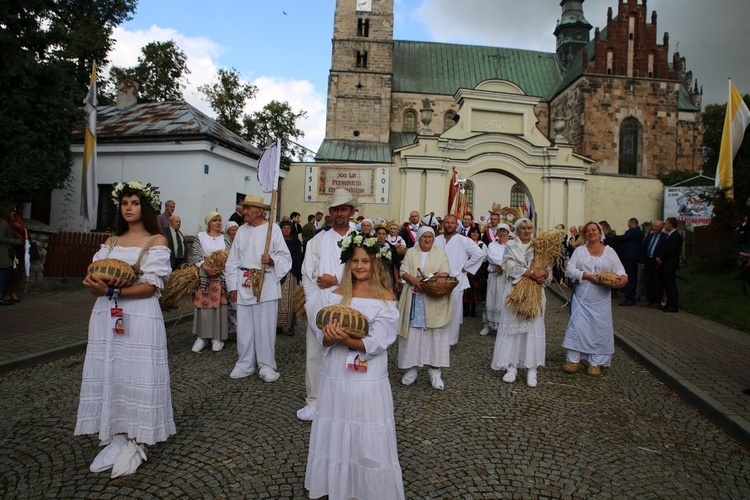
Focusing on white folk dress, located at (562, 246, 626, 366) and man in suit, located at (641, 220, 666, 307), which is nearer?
white folk dress, located at (562, 246, 626, 366)

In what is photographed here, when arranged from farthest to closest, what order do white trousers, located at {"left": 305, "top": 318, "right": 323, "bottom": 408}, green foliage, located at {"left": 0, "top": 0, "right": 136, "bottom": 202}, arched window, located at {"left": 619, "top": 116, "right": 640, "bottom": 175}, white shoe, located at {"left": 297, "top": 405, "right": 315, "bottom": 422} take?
arched window, located at {"left": 619, "top": 116, "right": 640, "bottom": 175}
green foliage, located at {"left": 0, "top": 0, "right": 136, "bottom": 202}
white trousers, located at {"left": 305, "top": 318, "right": 323, "bottom": 408}
white shoe, located at {"left": 297, "top": 405, "right": 315, "bottom": 422}

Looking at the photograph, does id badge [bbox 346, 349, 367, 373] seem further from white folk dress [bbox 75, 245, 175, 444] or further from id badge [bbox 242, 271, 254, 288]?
id badge [bbox 242, 271, 254, 288]

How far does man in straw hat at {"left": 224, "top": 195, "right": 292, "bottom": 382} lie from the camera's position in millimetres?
5941

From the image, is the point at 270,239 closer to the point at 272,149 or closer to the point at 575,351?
the point at 272,149

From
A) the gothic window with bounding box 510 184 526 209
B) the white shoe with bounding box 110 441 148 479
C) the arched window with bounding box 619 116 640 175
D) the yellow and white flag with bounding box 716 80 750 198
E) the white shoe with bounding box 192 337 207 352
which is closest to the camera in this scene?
the white shoe with bounding box 110 441 148 479

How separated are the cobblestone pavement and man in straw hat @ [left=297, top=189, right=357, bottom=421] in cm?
37

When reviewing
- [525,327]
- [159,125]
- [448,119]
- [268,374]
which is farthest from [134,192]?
[448,119]

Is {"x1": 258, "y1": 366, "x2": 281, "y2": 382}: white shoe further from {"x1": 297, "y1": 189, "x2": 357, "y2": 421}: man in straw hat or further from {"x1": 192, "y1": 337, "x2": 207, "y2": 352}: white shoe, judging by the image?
{"x1": 192, "y1": 337, "x2": 207, "y2": 352}: white shoe

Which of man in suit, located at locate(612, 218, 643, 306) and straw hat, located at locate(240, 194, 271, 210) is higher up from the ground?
straw hat, located at locate(240, 194, 271, 210)

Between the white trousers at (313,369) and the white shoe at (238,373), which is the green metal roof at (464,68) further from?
the white trousers at (313,369)

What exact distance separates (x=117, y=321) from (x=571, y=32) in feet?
167

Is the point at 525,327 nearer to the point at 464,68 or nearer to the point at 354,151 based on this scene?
the point at 354,151

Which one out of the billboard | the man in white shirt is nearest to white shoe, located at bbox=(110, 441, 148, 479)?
the man in white shirt

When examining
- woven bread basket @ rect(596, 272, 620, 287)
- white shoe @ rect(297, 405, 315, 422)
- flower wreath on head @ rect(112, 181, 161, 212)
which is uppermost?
flower wreath on head @ rect(112, 181, 161, 212)
